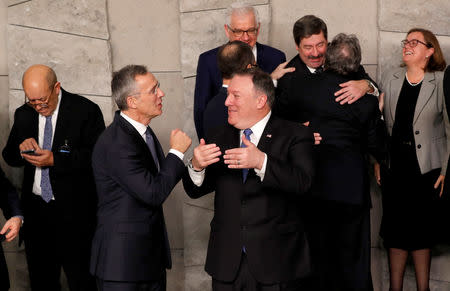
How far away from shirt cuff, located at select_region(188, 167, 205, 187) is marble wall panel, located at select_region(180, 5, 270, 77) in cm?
182

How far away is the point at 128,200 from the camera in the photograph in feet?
9.72

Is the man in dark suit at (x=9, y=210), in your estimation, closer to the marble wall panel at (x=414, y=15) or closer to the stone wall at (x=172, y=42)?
the stone wall at (x=172, y=42)

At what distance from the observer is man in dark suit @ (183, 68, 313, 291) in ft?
9.05

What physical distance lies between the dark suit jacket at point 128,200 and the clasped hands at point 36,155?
0.80 meters

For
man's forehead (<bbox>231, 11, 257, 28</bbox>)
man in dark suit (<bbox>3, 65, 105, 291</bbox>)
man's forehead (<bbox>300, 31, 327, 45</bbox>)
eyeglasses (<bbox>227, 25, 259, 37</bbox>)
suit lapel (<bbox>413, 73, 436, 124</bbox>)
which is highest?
man's forehead (<bbox>231, 11, 257, 28</bbox>)

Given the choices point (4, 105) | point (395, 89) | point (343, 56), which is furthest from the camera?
point (4, 105)

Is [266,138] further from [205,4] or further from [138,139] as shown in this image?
[205,4]

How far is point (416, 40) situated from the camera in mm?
4078

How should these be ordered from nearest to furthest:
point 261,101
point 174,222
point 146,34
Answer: point 261,101 → point 146,34 → point 174,222

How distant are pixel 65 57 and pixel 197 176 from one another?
6.57 ft

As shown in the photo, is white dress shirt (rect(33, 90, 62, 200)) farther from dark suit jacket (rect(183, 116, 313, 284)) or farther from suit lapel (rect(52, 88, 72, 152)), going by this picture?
dark suit jacket (rect(183, 116, 313, 284))

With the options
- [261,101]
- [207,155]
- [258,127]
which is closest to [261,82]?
[261,101]

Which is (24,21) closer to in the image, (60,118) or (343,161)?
(60,118)

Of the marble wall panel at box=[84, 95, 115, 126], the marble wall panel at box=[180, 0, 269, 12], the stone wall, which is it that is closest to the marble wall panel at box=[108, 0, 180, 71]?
the stone wall
